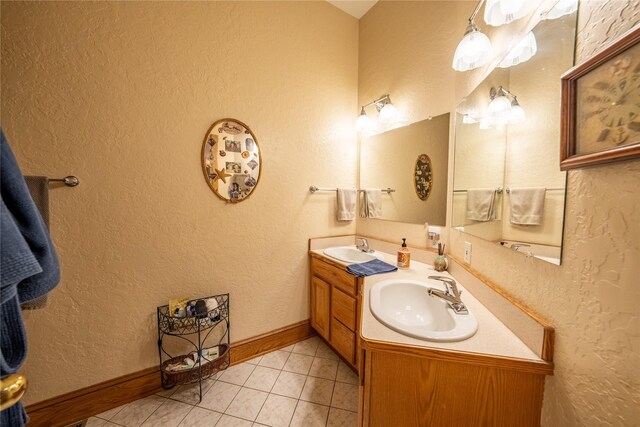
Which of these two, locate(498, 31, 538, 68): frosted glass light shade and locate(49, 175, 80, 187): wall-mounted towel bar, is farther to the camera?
locate(49, 175, 80, 187): wall-mounted towel bar

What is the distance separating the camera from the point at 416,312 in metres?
1.09

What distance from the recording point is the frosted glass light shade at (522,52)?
76 cm

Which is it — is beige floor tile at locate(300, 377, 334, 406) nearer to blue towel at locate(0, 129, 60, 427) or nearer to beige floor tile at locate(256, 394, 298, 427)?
beige floor tile at locate(256, 394, 298, 427)

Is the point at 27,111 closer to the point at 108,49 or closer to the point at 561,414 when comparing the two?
the point at 108,49

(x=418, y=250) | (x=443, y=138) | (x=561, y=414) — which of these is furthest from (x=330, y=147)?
(x=561, y=414)

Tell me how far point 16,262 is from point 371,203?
1888 millimetres

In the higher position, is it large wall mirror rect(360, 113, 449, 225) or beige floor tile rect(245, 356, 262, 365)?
large wall mirror rect(360, 113, 449, 225)

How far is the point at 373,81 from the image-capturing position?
1.96m

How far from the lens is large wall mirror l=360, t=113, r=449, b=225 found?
4.88 feet

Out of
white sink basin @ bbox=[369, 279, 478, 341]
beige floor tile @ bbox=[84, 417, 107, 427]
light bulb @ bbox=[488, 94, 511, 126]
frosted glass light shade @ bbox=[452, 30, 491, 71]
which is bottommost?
beige floor tile @ bbox=[84, 417, 107, 427]

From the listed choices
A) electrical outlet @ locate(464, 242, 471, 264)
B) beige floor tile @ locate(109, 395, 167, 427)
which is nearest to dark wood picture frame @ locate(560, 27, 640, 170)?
electrical outlet @ locate(464, 242, 471, 264)

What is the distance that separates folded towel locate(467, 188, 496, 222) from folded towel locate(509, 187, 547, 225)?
0.14m

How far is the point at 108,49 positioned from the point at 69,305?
55.5 inches

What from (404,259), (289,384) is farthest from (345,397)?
(404,259)
